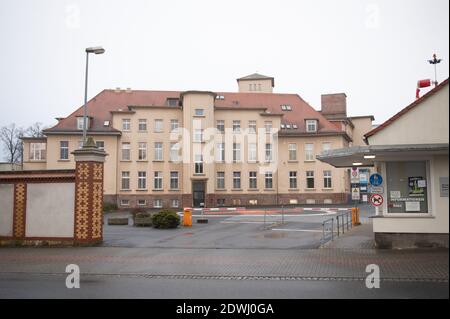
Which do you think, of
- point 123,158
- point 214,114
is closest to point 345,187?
point 214,114

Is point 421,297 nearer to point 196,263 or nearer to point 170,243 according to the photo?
point 196,263

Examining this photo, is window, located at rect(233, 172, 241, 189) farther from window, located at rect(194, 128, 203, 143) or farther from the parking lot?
the parking lot

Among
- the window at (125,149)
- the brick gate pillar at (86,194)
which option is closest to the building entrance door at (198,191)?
the window at (125,149)

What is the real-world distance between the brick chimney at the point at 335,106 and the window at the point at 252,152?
18.0 m

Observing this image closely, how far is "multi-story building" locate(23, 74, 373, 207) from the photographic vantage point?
51.8m

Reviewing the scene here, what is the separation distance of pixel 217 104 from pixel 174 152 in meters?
Answer: 8.08

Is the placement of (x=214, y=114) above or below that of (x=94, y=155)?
above

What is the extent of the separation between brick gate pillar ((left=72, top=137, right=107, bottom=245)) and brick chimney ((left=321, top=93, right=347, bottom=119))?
53471mm

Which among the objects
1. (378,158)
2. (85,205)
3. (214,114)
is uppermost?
(214,114)

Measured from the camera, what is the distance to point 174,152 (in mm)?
53062

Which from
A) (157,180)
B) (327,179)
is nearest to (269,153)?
(327,179)

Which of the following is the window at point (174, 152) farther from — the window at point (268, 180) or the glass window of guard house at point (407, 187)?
the glass window of guard house at point (407, 187)
